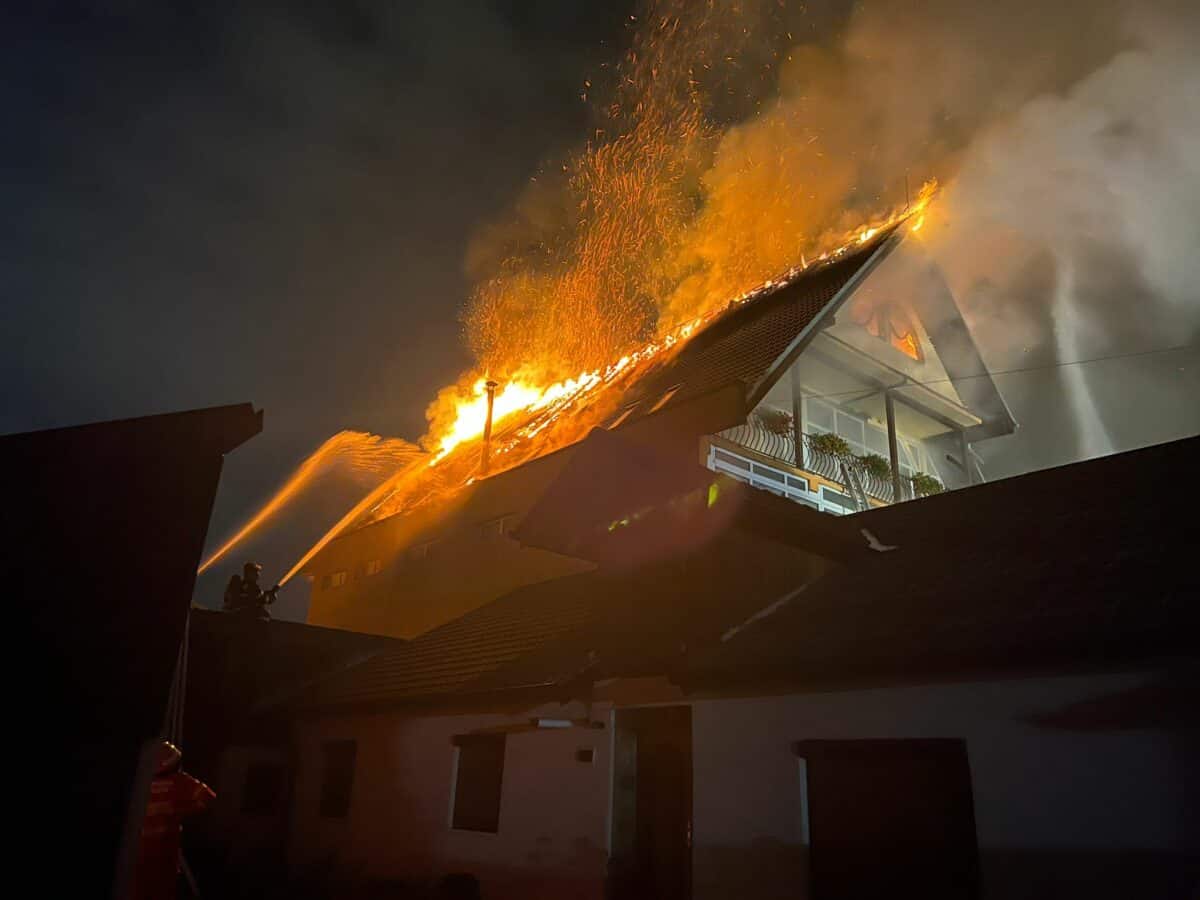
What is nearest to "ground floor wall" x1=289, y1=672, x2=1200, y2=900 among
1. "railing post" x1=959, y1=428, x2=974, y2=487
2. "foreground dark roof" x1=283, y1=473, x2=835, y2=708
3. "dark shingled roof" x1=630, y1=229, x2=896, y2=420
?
"foreground dark roof" x1=283, y1=473, x2=835, y2=708

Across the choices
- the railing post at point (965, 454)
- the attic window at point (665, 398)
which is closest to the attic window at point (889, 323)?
the railing post at point (965, 454)

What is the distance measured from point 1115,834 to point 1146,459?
5177mm

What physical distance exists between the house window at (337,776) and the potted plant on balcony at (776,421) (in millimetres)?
9402

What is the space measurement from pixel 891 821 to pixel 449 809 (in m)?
6.84

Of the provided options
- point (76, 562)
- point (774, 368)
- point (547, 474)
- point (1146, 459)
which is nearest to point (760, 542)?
Answer: point (1146, 459)

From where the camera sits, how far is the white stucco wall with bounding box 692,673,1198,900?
19.2 ft

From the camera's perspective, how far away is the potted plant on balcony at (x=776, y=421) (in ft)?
52.4

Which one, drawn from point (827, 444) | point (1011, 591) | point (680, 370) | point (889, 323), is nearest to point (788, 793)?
point (1011, 591)

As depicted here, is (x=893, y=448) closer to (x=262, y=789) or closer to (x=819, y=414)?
(x=819, y=414)

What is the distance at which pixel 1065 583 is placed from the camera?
24.2 feet

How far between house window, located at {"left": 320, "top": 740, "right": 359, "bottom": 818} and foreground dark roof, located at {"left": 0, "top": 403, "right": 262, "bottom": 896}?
8.35 m

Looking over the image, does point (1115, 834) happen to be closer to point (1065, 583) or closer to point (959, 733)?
point (959, 733)

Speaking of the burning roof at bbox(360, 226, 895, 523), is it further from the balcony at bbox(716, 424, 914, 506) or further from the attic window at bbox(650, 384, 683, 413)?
the balcony at bbox(716, 424, 914, 506)

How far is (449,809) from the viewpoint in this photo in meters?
11.8
